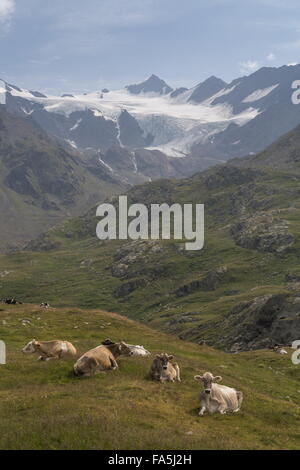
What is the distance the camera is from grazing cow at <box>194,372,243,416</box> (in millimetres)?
26953

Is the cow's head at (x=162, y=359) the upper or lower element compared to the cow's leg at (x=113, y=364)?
upper

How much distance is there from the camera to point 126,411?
78.2ft

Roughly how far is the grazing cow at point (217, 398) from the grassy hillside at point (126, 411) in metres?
0.51

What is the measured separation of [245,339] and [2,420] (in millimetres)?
76792

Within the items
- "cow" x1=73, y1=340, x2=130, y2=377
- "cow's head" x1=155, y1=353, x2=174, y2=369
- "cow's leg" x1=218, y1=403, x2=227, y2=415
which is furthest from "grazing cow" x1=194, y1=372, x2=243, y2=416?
"cow" x1=73, y1=340, x2=130, y2=377

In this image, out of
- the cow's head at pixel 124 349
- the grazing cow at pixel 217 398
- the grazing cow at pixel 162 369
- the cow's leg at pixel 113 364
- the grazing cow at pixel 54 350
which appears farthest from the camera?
the cow's head at pixel 124 349

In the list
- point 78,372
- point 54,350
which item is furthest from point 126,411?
point 54,350

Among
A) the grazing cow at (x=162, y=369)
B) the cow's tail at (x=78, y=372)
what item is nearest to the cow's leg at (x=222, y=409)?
the grazing cow at (x=162, y=369)

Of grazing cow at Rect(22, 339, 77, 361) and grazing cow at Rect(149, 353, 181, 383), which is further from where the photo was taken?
grazing cow at Rect(22, 339, 77, 361)

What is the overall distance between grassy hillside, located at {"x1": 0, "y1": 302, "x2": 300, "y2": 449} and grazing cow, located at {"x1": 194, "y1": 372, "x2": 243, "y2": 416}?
51 cm

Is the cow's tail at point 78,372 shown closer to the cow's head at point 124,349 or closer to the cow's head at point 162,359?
the cow's head at point 162,359

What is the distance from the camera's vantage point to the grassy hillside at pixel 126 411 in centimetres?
2017

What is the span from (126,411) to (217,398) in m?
5.98

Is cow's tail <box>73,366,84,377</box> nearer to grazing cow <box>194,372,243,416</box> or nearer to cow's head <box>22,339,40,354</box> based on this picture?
cow's head <box>22,339,40,354</box>
